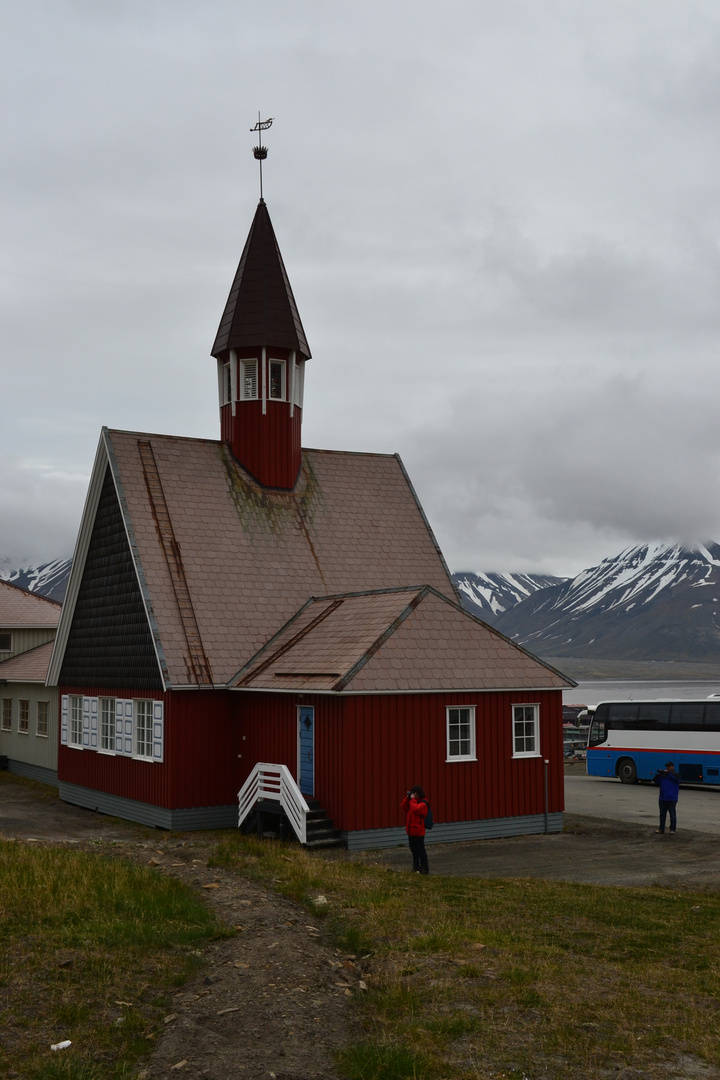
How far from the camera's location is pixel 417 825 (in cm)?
1642

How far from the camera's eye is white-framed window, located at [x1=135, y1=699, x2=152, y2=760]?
23.1m

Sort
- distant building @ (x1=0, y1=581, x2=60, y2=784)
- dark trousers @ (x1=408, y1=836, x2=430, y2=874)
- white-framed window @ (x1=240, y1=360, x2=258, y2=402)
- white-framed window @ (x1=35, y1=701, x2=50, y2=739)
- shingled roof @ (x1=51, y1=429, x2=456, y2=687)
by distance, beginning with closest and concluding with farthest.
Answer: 1. dark trousers @ (x1=408, y1=836, x2=430, y2=874)
2. shingled roof @ (x1=51, y1=429, x2=456, y2=687)
3. white-framed window @ (x1=240, y1=360, x2=258, y2=402)
4. distant building @ (x1=0, y1=581, x2=60, y2=784)
5. white-framed window @ (x1=35, y1=701, x2=50, y2=739)

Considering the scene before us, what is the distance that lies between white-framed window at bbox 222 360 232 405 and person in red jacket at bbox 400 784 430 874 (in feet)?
49.3

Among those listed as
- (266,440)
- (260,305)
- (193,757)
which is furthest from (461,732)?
(260,305)

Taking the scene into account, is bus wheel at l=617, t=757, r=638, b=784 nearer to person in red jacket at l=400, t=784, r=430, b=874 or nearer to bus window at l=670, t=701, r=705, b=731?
bus window at l=670, t=701, r=705, b=731

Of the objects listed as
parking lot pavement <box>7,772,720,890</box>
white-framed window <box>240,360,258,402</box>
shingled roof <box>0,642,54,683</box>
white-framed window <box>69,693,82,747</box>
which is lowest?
parking lot pavement <box>7,772,720,890</box>

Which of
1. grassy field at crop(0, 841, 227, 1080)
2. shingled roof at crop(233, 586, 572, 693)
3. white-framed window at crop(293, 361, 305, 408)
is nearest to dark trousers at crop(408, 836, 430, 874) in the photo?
shingled roof at crop(233, 586, 572, 693)

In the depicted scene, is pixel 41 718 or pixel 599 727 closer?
pixel 41 718

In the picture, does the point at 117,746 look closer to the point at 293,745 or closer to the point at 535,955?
the point at 293,745

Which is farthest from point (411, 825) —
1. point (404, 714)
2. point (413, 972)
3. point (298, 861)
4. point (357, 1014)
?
point (357, 1014)

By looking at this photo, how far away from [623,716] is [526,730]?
14722 millimetres

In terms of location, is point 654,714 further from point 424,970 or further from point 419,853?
point 424,970

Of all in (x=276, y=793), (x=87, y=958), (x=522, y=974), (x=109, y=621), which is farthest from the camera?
(x=109, y=621)

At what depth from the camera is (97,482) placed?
85.9ft
